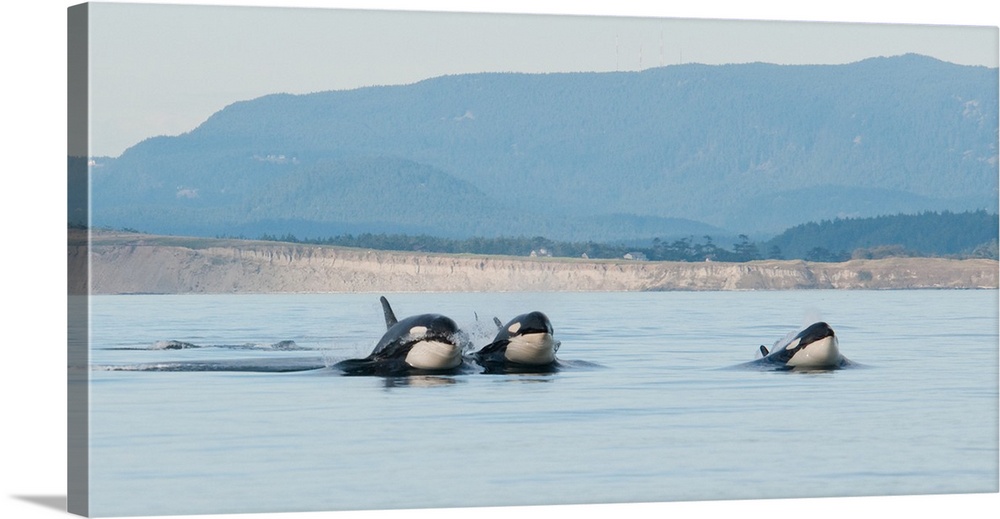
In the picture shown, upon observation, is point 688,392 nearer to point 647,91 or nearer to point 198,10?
point 198,10

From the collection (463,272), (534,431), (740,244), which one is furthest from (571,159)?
(534,431)

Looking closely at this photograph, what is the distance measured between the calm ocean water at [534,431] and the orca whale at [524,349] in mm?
468

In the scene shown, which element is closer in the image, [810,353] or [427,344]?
[427,344]

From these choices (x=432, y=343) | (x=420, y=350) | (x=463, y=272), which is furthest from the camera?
(x=463, y=272)

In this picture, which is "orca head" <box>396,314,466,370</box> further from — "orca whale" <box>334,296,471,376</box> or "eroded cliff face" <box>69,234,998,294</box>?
"eroded cliff face" <box>69,234,998,294</box>

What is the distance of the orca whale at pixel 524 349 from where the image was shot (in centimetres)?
2359

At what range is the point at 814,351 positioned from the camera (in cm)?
2364

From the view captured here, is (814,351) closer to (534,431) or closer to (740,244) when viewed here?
(534,431)

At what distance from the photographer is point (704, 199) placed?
190 feet

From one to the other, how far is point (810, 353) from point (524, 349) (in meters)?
3.88

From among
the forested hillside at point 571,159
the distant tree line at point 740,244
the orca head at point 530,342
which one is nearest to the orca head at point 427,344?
the orca head at point 530,342

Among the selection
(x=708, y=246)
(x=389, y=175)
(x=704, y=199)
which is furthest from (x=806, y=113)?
(x=389, y=175)

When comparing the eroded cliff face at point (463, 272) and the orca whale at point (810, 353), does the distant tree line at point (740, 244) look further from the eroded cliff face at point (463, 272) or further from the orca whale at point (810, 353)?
the orca whale at point (810, 353)

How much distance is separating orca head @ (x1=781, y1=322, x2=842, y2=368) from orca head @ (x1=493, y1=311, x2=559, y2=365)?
330 cm
